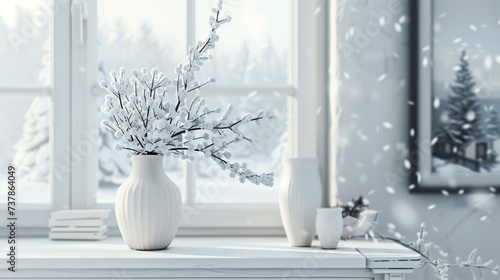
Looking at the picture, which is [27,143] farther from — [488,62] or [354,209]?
[488,62]

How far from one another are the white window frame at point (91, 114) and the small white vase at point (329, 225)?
386mm

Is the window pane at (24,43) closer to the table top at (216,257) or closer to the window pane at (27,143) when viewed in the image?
the window pane at (27,143)

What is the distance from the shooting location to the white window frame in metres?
2.23

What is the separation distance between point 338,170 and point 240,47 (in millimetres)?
625

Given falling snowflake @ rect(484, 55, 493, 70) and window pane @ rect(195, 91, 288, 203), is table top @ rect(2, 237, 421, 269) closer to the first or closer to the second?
window pane @ rect(195, 91, 288, 203)

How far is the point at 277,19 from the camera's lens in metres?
2.35

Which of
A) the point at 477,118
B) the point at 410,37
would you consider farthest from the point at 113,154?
the point at 477,118

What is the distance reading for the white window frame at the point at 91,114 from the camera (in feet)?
7.31

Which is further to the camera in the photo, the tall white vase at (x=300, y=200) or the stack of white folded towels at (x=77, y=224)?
the stack of white folded towels at (x=77, y=224)

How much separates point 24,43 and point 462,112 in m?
1.70

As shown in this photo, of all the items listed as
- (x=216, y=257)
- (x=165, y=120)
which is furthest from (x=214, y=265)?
(x=165, y=120)

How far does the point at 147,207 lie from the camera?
1848 mm

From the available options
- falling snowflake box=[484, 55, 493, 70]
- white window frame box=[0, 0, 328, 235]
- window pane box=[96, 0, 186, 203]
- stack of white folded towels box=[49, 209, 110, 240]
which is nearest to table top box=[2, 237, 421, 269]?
stack of white folded towels box=[49, 209, 110, 240]

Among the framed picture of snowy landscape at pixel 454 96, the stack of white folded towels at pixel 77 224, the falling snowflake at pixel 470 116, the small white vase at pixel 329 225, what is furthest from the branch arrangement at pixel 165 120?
the falling snowflake at pixel 470 116
